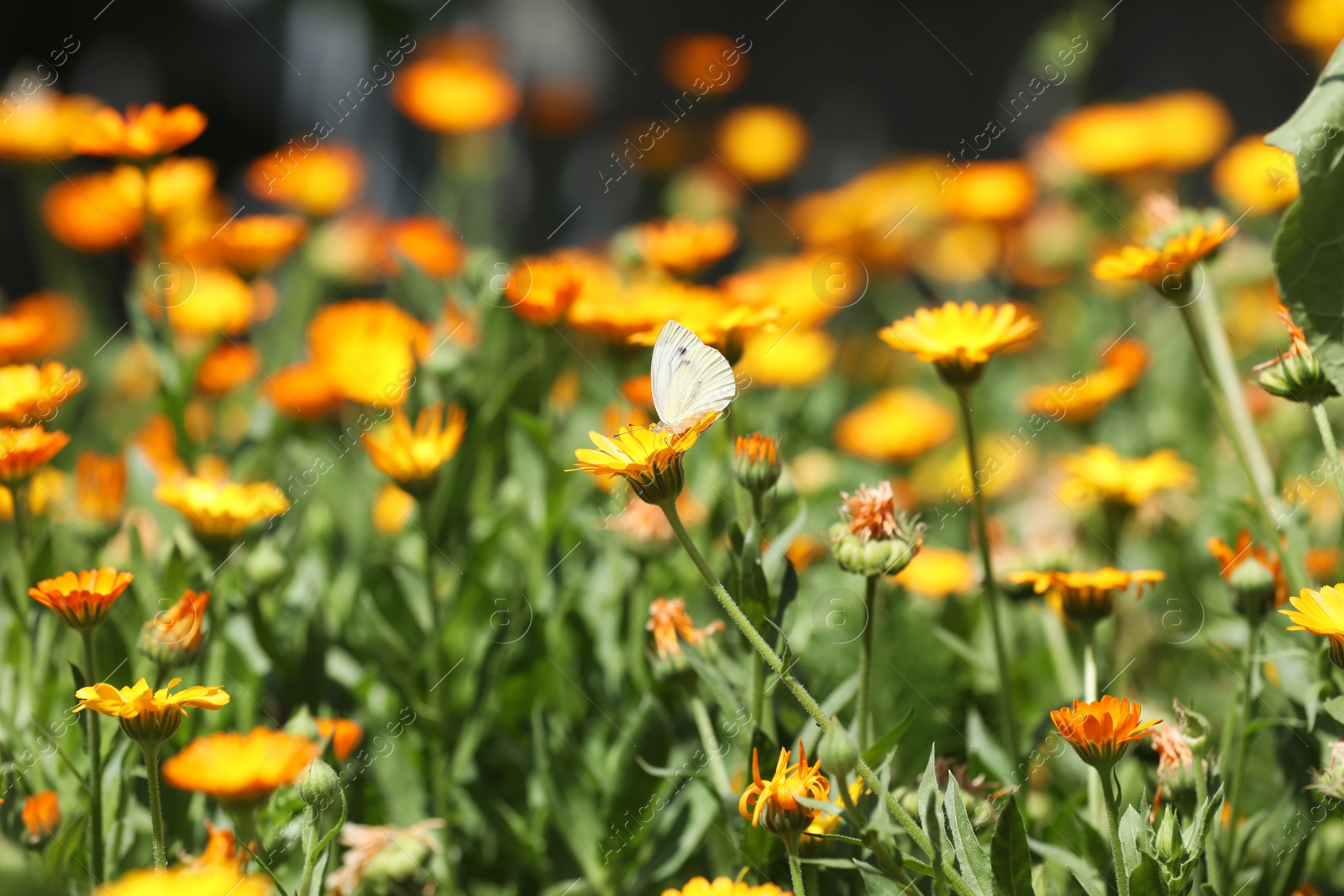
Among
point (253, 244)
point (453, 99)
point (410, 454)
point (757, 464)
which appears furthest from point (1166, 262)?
point (453, 99)

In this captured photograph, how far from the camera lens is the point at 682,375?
2.85ft

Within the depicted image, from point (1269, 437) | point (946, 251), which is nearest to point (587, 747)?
point (1269, 437)

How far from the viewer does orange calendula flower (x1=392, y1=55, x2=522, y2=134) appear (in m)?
2.39

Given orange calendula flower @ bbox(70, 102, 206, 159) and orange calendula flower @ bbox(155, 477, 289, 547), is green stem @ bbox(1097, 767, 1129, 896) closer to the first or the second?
orange calendula flower @ bbox(155, 477, 289, 547)

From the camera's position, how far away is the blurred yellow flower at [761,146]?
9.60 ft

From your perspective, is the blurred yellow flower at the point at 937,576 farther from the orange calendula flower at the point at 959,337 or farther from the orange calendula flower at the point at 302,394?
the orange calendula flower at the point at 302,394

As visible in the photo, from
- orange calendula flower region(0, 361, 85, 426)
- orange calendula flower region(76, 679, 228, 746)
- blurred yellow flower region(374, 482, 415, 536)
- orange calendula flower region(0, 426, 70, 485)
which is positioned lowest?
blurred yellow flower region(374, 482, 415, 536)

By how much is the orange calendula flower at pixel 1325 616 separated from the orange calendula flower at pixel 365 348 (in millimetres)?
1041

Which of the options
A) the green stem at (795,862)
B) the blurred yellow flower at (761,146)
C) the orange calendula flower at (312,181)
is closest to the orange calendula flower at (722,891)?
the green stem at (795,862)

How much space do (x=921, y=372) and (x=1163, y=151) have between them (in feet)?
2.22

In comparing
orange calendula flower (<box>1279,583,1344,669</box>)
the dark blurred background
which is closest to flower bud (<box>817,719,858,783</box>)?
orange calendula flower (<box>1279,583,1344,669</box>)

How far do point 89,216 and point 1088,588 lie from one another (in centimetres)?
216

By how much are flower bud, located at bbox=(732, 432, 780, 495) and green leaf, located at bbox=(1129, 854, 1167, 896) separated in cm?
40

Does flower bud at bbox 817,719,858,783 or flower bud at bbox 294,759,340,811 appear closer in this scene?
flower bud at bbox 817,719,858,783
